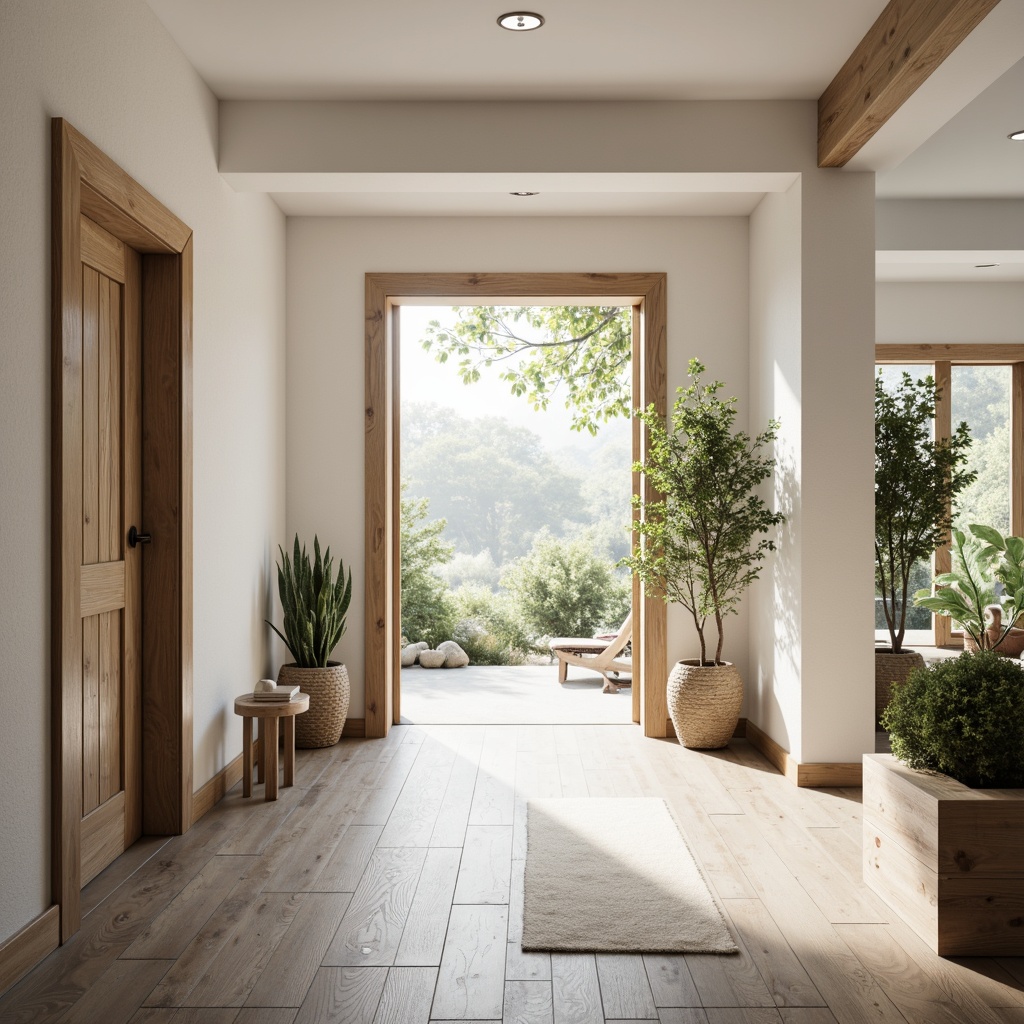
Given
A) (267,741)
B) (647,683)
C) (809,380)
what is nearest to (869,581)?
(809,380)

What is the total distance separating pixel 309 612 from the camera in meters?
4.58

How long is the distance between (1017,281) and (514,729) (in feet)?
17.0

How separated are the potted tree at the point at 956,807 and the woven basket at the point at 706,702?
66.7 inches

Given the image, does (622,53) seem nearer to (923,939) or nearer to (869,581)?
(869,581)

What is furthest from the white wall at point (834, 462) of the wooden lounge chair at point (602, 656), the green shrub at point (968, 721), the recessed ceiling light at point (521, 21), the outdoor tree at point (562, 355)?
the outdoor tree at point (562, 355)

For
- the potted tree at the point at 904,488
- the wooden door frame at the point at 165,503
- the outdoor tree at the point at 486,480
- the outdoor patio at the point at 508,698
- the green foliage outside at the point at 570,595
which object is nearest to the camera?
the wooden door frame at the point at 165,503

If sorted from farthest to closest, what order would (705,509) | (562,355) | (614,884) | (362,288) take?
1. (562,355)
2. (362,288)
3. (705,509)
4. (614,884)

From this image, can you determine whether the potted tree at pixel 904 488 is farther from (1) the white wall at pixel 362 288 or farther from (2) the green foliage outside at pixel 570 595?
(2) the green foliage outside at pixel 570 595

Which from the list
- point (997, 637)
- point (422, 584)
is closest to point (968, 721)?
point (997, 637)

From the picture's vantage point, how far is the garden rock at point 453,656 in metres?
7.96

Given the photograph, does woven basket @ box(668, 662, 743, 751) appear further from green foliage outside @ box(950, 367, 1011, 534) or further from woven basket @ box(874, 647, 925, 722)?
green foliage outside @ box(950, 367, 1011, 534)

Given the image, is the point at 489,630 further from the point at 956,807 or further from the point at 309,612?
the point at 956,807

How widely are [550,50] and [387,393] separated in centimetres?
208

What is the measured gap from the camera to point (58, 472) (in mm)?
2480
